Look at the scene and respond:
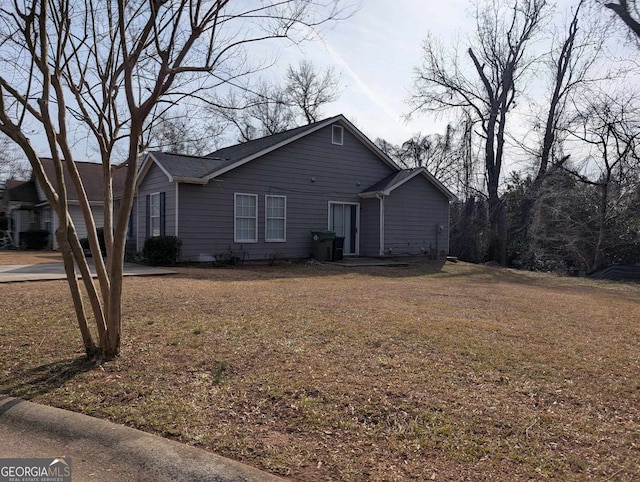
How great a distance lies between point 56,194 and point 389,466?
A: 12.3ft

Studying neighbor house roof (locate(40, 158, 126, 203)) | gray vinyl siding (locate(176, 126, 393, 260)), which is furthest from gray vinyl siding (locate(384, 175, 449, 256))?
neighbor house roof (locate(40, 158, 126, 203))

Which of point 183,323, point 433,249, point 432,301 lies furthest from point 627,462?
point 433,249

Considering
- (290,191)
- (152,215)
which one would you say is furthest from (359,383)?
(152,215)

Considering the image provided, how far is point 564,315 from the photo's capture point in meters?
7.56

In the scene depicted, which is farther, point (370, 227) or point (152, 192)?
point (370, 227)

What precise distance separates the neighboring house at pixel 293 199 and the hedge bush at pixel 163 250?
37 centimetres

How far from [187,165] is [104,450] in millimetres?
12678

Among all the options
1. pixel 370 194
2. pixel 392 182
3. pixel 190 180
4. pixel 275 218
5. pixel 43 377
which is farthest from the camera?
pixel 392 182

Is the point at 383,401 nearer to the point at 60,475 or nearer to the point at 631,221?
the point at 60,475

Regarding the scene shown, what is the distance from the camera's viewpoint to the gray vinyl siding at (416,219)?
59.2 feet

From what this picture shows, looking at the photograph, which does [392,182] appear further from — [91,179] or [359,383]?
[91,179]

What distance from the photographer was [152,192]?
51.3ft

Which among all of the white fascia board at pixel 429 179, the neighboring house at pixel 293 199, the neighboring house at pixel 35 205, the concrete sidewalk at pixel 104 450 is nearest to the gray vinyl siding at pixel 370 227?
the neighboring house at pixel 293 199

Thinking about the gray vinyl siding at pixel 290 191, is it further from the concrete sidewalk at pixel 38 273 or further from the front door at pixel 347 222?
the concrete sidewalk at pixel 38 273
